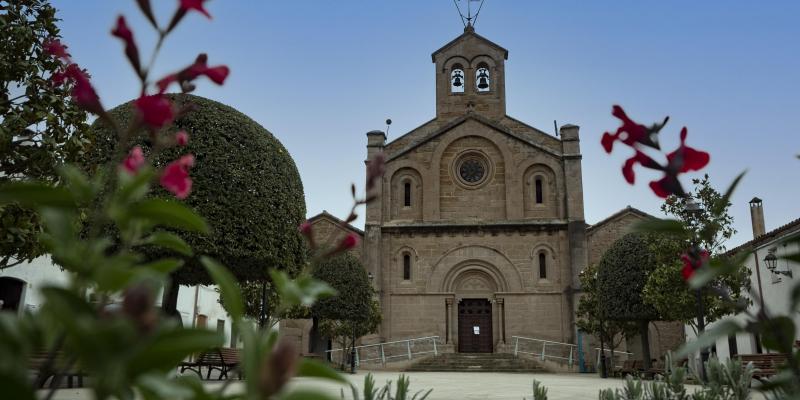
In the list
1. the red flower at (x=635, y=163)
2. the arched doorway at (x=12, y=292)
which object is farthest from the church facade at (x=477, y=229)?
the red flower at (x=635, y=163)

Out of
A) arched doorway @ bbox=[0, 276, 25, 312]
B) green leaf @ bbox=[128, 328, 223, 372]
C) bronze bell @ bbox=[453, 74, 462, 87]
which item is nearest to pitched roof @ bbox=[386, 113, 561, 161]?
bronze bell @ bbox=[453, 74, 462, 87]

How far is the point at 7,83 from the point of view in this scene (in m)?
7.03

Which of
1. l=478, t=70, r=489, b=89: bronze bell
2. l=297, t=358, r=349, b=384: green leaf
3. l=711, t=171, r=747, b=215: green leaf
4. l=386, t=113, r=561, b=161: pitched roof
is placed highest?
l=478, t=70, r=489, b=89: bronze bell

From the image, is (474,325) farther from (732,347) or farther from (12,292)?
(12,292)

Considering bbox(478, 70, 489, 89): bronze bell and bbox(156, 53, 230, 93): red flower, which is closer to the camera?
bbox(156, 53, 230, 93): red flower

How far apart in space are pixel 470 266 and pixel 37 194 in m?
25.5

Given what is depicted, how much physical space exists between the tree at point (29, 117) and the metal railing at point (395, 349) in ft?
62.0

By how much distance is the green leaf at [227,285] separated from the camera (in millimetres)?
1199

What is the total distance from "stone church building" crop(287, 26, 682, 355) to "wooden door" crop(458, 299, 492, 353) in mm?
44

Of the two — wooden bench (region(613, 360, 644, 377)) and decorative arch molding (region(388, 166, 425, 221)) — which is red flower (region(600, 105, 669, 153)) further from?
decorative arch molding (region(388, 166, 425, 221))

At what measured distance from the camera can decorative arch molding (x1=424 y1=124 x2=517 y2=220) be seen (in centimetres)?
2667

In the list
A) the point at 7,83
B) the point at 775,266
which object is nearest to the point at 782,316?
the point at 7,83

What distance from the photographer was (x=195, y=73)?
1539 mm

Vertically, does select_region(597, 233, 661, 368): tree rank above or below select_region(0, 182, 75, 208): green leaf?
above
